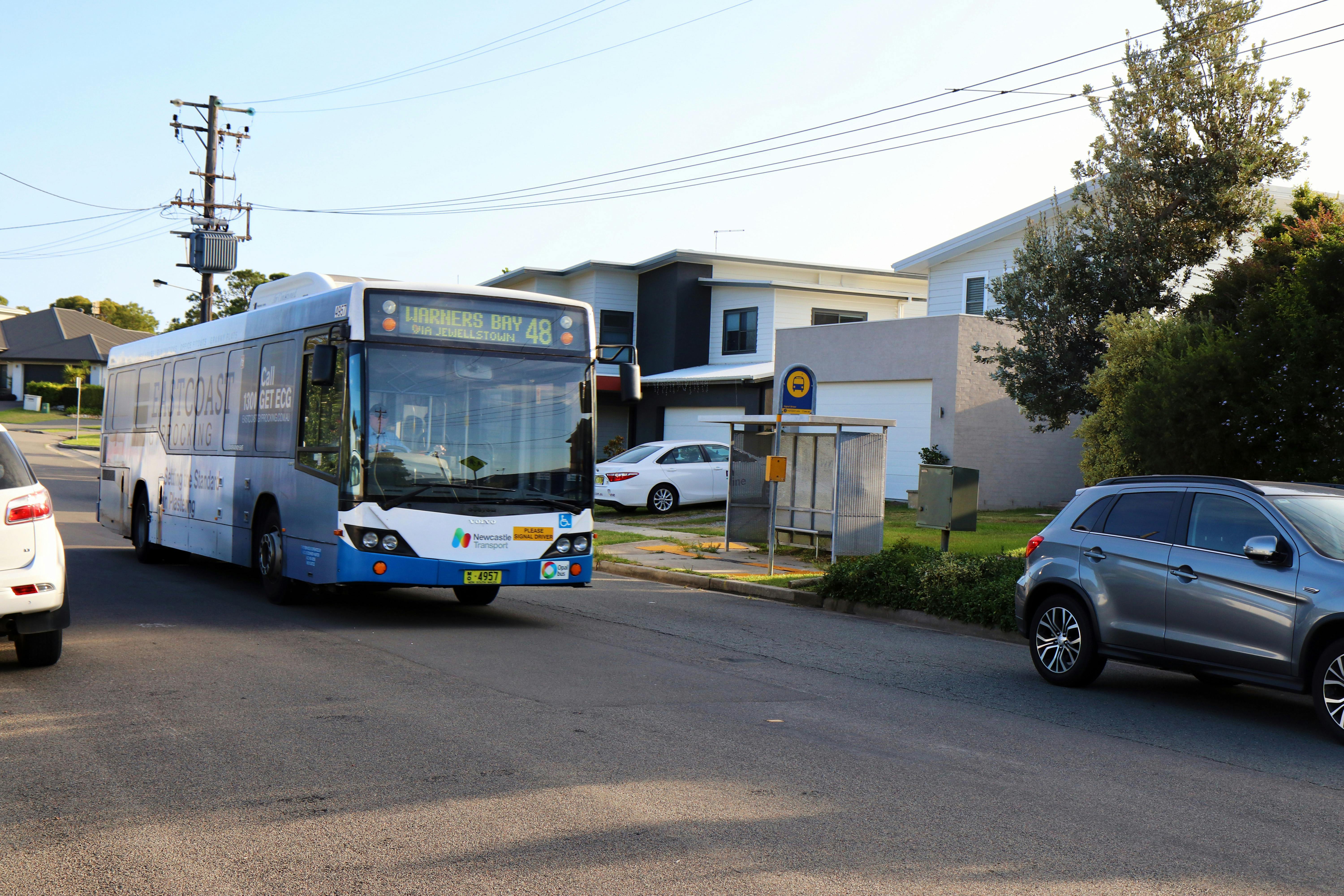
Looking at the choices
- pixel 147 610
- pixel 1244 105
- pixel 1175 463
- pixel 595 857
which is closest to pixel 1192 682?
pixel 1175 463

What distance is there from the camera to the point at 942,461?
26422 mm

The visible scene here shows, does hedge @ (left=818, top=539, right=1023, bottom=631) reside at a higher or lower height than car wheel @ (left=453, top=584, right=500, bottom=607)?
higher

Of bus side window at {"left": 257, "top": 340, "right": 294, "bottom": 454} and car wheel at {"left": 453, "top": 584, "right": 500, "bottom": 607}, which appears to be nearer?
bus side window at {"left": 257, "top": 340, "right": 294, "bottom": 454}

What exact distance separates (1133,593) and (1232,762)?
2015 mm

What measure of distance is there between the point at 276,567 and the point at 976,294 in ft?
73.2

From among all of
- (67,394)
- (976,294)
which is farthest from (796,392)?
(67,394)

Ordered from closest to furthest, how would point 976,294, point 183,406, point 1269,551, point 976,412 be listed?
point 1269,551
point 183,406
point 976,412
point 976,294

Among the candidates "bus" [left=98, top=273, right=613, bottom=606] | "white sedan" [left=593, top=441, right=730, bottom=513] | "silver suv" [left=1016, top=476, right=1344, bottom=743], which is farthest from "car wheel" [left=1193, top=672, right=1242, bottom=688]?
"white sedan" [left=593, top=441, right=730, bottom=513]

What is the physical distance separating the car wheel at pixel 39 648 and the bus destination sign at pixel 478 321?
382 cm

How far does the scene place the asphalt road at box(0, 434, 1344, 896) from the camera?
4746mm

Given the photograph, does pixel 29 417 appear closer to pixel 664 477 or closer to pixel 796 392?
pixel 664 477

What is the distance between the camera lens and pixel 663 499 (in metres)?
26.4

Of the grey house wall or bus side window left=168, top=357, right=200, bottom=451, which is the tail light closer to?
bus side window left=168, top=357, right=200, bottom=451

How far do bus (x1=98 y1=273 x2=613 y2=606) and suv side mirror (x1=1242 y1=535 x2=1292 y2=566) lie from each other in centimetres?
577
